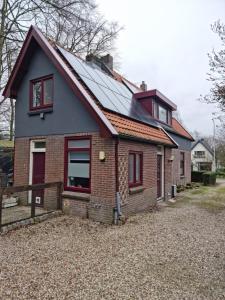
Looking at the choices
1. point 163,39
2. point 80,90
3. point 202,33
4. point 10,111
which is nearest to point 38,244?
point 80,90

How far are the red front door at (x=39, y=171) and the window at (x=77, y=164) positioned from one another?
145cm

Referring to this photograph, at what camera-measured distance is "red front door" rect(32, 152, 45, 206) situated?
1047 cm

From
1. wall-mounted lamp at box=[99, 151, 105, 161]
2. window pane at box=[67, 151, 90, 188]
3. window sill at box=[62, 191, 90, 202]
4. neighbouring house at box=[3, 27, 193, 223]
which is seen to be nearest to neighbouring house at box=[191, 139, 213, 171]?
neighbouring house at box=[3, 27, 193, 223]

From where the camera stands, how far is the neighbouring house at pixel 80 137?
8.69 meters

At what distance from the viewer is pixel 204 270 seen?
5129mm

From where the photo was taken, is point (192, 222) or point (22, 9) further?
point (22, 9)

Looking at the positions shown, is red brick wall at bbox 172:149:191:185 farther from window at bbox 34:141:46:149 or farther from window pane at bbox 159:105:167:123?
window at bbox 34:141:46:149

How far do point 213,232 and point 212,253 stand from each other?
189 cm

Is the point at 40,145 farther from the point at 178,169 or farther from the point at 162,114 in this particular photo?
the point at 178,169

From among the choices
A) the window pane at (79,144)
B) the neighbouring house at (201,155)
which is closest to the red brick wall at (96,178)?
the window pane at (79,144)

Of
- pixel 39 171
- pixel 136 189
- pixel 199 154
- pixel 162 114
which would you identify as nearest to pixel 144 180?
pixel 136 189

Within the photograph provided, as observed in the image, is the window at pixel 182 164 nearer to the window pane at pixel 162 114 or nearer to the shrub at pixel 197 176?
the shrub at pixel 197 176

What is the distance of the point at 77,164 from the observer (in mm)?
9438

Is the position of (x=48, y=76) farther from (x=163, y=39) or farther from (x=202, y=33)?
(x=202, y=33)
